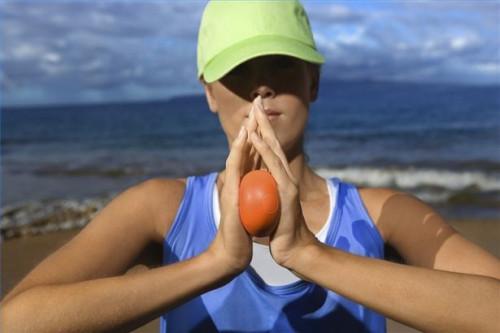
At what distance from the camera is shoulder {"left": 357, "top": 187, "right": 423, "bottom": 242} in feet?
6.56

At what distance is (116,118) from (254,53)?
3577cm

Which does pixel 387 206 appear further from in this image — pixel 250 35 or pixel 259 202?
pixel 259 202

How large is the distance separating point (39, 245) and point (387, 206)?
5615 millimetres

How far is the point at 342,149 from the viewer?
16.8 meters

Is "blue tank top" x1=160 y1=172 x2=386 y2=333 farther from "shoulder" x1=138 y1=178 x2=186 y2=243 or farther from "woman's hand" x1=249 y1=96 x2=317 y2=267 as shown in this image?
"woman's hand" x1=249 y1=96 x2=317 y2=267

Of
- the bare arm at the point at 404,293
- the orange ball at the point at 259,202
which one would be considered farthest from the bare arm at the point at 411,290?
the orange ball at the point at 259,202

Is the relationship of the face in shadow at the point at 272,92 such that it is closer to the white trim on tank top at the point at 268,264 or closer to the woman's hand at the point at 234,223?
the white trim on tank top at the point at 268,264

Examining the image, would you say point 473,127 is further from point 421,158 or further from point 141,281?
point 141,281

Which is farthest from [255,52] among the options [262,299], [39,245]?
[39,245]

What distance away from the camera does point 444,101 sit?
30109mm

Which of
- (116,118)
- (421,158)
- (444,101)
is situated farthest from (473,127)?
(116,118)

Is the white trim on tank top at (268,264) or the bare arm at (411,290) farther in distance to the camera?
the white trim on tank top at (268,264)

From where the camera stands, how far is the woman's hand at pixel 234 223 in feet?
4.74

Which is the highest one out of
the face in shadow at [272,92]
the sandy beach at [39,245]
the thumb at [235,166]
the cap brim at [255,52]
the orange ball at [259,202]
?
the cap brim at [255,52]
